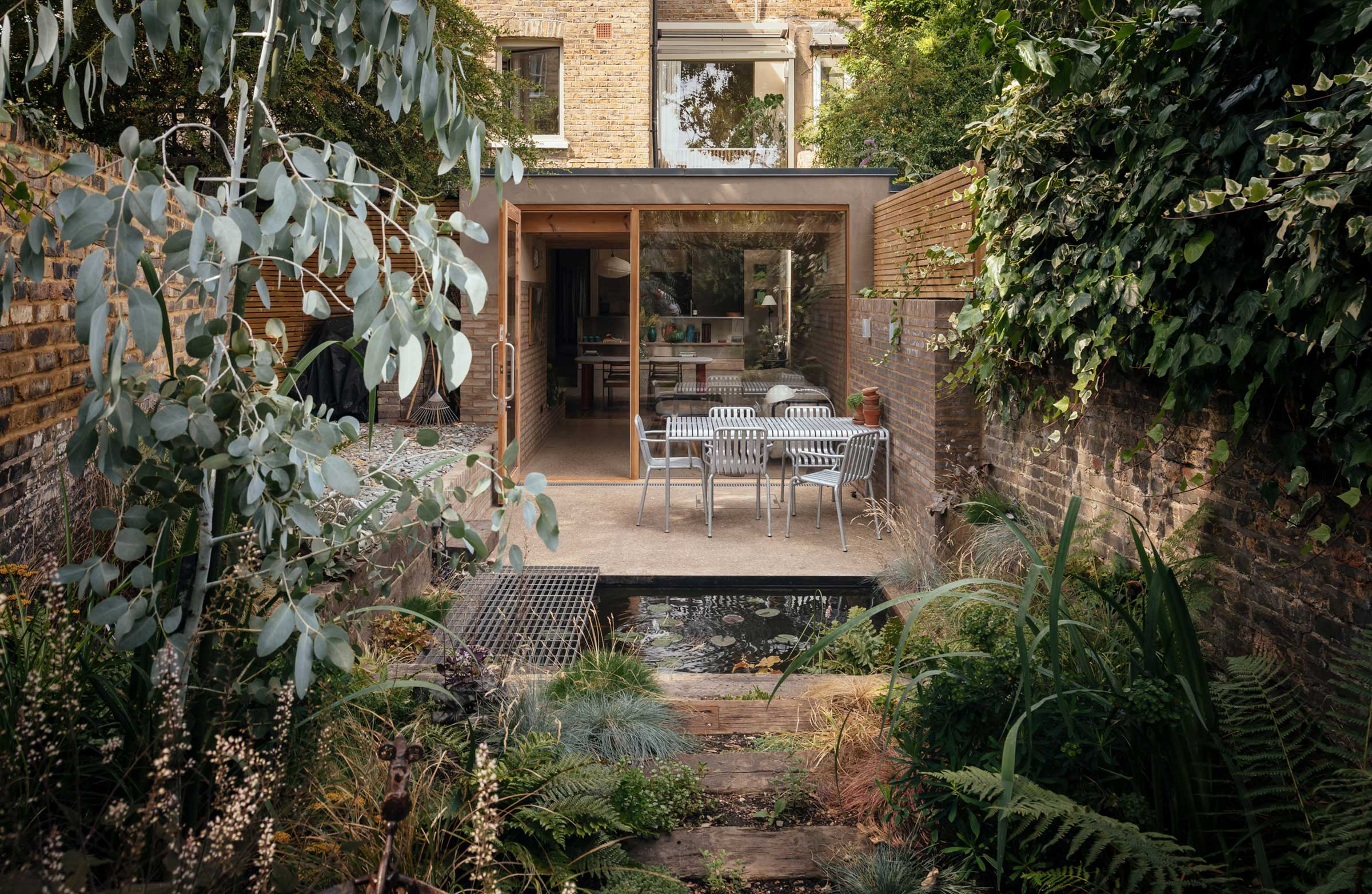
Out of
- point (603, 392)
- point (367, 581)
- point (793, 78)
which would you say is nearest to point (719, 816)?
point (367, 581)

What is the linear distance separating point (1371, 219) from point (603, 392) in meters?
8.95

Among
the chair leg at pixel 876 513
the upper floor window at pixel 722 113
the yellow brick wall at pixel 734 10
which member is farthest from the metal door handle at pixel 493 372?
the yellow brick wall at pixel 734 10

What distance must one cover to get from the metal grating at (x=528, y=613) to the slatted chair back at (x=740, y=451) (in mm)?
1704

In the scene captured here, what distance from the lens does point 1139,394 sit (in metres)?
4.39

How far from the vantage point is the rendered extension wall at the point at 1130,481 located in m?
3.14

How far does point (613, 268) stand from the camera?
10.6 meters

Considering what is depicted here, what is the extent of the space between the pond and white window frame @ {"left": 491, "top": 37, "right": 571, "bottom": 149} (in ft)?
29.7

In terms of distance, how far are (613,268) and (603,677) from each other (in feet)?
23.5

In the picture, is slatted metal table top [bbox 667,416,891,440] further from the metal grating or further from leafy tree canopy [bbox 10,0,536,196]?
leafy tree canopy [bbox 10,0,536,196]

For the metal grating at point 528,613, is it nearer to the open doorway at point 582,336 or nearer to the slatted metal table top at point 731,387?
the open doorway at point 582,336

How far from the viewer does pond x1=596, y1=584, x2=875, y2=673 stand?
5.25m

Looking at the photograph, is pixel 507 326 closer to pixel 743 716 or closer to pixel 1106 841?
pixel 743 716

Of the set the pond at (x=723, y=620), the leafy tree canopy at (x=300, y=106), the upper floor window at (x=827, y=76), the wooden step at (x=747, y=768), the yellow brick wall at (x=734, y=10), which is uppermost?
the yellow brick wall at (x=734, y=10)

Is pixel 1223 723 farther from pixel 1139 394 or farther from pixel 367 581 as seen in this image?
pixel 367 581
